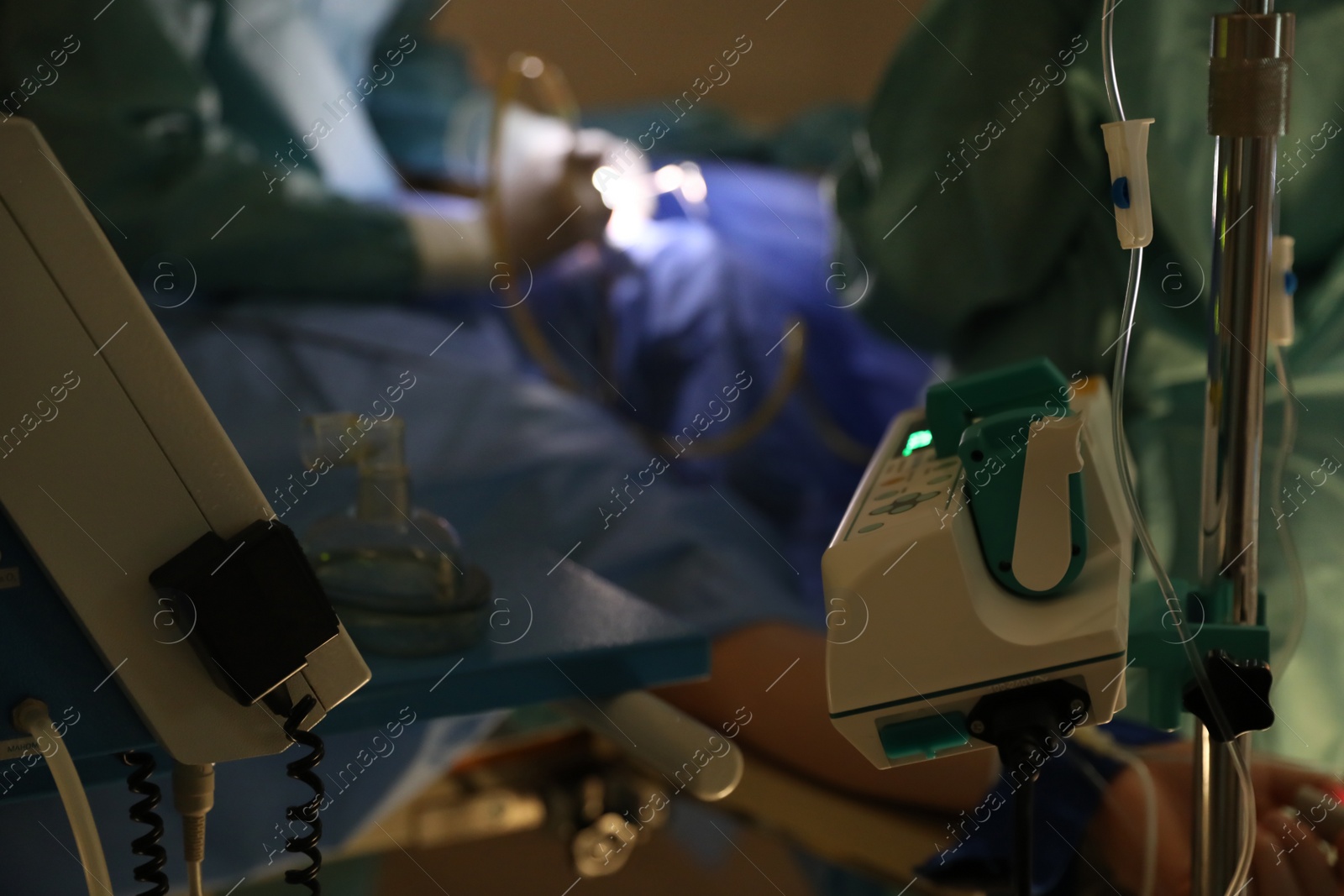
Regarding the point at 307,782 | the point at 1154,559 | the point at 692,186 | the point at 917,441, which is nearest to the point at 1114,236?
the point at 917,441

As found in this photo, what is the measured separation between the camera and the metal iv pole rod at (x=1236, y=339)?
459 millimetres

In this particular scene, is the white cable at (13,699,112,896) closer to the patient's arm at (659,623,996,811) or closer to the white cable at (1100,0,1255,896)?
the white cable at (1100,0,1255,896)

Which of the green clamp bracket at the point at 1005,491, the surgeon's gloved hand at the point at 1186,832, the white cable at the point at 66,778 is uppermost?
the white cable at the point at 66,778

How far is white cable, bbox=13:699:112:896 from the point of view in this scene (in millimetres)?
423

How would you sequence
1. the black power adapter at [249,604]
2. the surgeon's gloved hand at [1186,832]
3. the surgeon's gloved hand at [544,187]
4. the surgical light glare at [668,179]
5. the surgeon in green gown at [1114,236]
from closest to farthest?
the black power adapter at [249,604] < the surgeon's gloved hand at [1186,832] < the surgeon in green gown at [1114,236] < the surgeon's gloved hand at [544,187] < the surgical light glare at [668,179]

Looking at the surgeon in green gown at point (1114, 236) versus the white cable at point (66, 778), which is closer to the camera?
the white cable at point (66, 778)

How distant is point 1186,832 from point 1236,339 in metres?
0.35

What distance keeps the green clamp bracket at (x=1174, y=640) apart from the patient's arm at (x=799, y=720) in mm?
411

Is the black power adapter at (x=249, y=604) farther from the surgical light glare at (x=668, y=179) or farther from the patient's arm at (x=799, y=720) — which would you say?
the surgical light glare at (x=668, y=179)

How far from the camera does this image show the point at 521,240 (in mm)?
1706

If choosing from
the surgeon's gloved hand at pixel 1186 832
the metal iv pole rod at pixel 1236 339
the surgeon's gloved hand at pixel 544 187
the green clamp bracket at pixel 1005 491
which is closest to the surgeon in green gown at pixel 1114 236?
the surgeon's gloved hand at pixel 1186 832

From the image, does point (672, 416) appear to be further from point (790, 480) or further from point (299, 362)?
point (299, 362)

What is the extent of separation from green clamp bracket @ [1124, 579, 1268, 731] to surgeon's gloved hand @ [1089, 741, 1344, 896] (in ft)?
0.27

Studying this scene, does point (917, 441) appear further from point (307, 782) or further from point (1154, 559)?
point (307, 782)
